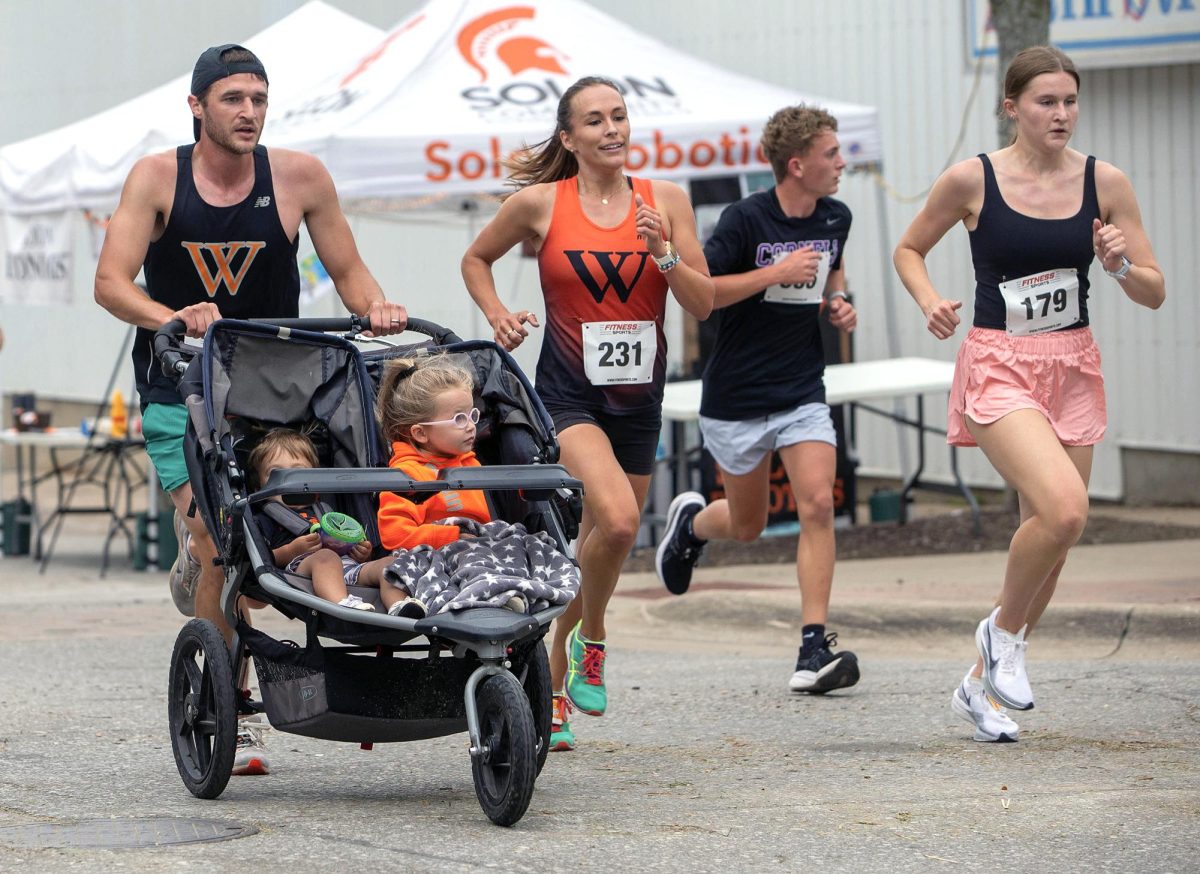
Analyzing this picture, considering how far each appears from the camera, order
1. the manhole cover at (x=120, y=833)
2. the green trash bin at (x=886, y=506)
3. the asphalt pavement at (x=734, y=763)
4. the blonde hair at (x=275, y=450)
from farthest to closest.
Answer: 1. the green trash bin at (x=886, y=506)
2. the blonde hair at (x=275, y=450)
3. the manhole cover at (x=120, y=833)
4. the asphalt pavement at (x=734, y=763)

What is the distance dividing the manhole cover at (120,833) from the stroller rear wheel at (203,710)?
0.72 feet

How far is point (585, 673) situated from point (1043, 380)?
168 centimetres

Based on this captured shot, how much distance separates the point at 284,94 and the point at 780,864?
9080 millimetres

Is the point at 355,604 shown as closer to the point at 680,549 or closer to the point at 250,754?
the point at 250,754

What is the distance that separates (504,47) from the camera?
39.0ft

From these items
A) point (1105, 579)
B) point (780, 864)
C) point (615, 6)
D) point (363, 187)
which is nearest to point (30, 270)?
point (363, 187)

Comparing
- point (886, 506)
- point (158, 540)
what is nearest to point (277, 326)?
point (158, 540)

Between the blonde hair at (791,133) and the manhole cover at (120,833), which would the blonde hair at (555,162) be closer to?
the blonde hair at (791,133)

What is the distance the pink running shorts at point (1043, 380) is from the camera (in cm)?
594

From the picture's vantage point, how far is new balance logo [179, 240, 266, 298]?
18.6 ft

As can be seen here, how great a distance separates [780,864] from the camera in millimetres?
4305

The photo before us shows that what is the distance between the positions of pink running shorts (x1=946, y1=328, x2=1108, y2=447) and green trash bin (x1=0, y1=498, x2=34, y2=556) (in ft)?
26.8

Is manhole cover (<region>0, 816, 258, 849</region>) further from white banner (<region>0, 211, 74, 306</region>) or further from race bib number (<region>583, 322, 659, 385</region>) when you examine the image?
white banner (<region>0, 211, 74, 306</region>)

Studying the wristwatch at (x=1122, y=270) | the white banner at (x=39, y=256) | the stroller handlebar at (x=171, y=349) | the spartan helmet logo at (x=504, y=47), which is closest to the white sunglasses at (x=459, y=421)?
the stroller handlebar at (x=171, y=349)
